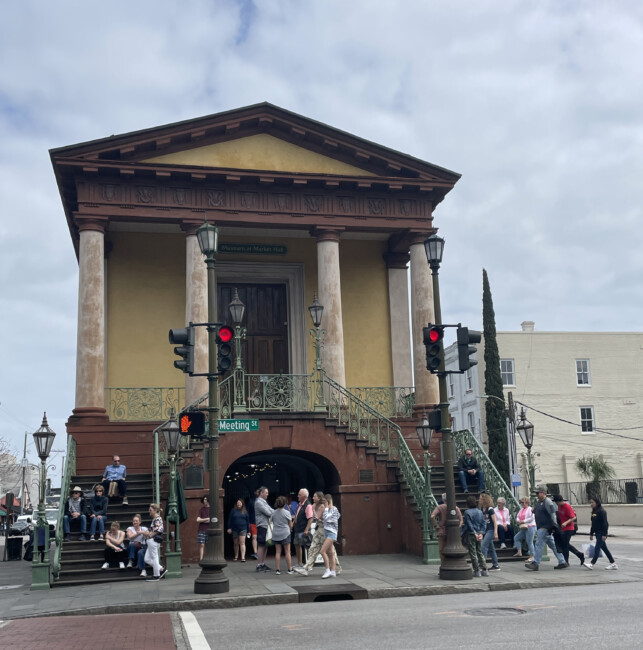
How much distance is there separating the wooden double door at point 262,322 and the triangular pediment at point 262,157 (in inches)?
154

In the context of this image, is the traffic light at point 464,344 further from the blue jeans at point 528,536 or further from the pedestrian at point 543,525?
the blue jeans at point 528,536

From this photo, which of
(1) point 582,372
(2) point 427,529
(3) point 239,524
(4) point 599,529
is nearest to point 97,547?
(3) point 239,524

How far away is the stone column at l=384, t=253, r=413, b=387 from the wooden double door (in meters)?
3.26

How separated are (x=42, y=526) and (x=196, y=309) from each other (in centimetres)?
691

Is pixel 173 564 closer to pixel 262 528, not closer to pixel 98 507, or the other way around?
pixel 262 528

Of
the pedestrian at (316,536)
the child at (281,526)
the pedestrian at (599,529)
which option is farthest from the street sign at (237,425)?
the pedestrian at (599,529)

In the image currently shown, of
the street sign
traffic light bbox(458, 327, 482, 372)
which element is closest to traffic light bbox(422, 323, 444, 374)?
traffic light bbox(458, 327, 482, 372)

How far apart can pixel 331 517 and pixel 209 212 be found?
9.92m

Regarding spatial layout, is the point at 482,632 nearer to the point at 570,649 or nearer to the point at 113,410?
the point at 570,649

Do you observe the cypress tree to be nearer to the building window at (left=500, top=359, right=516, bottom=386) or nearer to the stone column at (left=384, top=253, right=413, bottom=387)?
the building window at (left=500, top=359, right=516, bottom=386)

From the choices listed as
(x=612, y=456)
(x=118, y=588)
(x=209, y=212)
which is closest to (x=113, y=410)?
(x=209, y=212)

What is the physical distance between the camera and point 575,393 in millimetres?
51312

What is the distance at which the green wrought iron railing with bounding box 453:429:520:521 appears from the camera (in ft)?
61.5

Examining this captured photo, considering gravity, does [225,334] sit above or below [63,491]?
above
